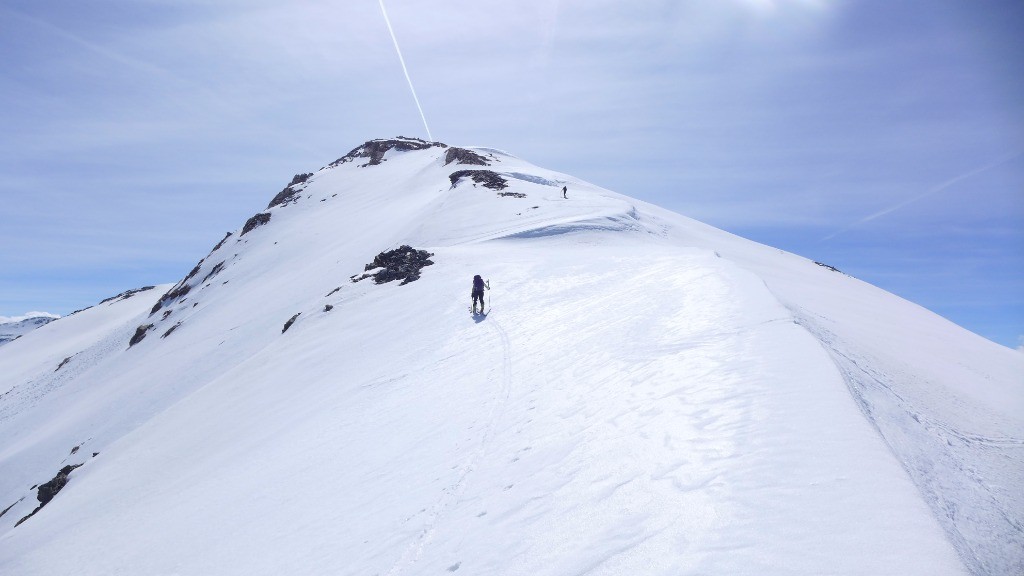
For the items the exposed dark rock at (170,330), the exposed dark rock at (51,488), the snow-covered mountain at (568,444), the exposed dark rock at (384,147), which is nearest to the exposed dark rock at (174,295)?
A: the exposed dark rock at (170,330)

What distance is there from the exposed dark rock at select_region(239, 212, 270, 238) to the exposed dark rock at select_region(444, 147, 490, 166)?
2823 centimetres

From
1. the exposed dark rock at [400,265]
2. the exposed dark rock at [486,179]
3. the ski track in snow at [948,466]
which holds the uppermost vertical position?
the exposed dark rock at [486,179]

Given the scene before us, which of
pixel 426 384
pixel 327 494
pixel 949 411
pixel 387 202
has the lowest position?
pixel 327 494

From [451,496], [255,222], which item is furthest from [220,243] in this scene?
[451,496]

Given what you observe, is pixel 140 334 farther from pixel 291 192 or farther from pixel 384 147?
pixel 384 147

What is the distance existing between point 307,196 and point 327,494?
Answer: 73765 mm

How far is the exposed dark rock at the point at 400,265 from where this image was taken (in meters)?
25.5

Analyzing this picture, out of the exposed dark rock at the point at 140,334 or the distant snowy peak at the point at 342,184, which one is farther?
the exposed dark rock at the point at 140,334

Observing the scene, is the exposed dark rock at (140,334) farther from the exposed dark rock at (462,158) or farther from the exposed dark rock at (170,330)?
the exposed dark rock at (462,158)

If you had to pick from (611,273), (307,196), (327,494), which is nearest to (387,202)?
(307,196)

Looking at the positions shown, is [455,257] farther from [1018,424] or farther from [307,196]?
[307,196]

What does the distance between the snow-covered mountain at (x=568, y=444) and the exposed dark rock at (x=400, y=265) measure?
280 millimetres

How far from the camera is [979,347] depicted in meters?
18.8

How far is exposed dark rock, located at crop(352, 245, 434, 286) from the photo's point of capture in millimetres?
25531
